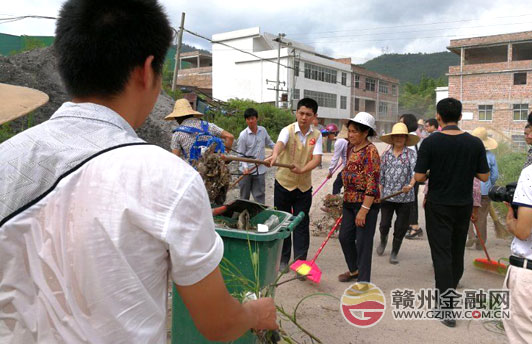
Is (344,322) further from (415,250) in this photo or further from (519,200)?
(415,250)

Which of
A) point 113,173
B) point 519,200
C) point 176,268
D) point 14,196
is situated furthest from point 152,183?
point 519,200

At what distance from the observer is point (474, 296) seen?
3916mm

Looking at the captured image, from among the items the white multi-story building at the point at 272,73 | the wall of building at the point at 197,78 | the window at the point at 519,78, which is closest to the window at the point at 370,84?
the white multi-story building at the point at 272,73

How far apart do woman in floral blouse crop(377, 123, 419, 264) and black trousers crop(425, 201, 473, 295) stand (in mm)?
1447

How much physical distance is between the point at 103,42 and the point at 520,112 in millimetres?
32172

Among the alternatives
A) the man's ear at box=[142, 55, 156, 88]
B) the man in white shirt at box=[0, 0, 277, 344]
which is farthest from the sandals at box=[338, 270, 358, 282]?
the man's ear at box=[142, 55, 156, 88]

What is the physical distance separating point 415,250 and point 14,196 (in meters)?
5.56

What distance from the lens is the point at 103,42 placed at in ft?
2.92

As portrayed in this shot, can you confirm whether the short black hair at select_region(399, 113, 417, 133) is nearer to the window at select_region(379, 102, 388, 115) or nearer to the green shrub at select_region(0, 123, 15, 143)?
the green shrub at select_region(0, 123, 15, 143)

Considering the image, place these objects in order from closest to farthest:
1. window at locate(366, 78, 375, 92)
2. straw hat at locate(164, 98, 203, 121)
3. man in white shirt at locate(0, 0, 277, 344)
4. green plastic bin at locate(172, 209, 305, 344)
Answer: man in white shirt at locate(0, 0, 277, 344), green plastic bin at locate(172, 209, 305, 344), straw hat at locate(164, 98, 203, 121), window at locate(366, 78, 375, 92)

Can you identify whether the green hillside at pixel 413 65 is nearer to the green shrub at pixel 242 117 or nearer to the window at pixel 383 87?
the window at pixel 383 87

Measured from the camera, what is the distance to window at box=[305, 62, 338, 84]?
1494 inches

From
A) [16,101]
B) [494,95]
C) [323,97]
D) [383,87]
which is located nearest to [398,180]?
[16,101]

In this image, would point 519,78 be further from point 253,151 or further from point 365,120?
point 365,120
